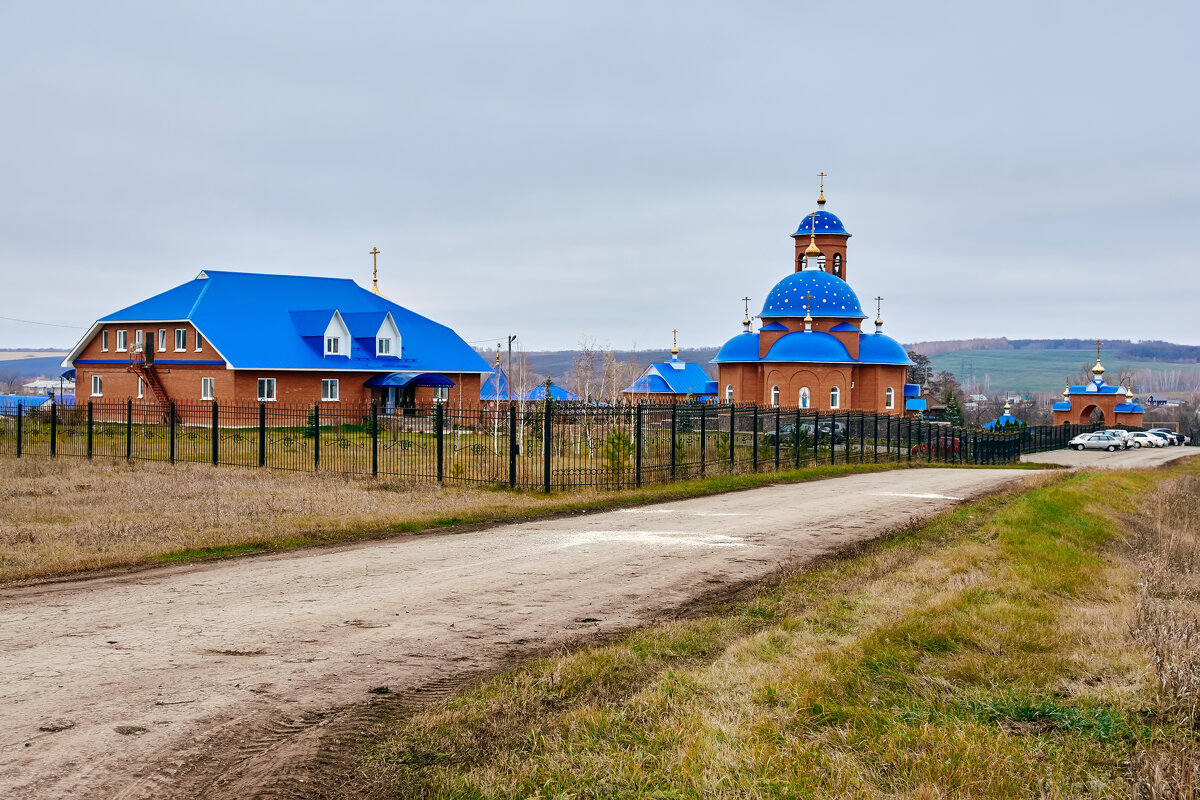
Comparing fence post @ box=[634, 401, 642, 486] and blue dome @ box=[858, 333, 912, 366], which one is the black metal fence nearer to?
fence post @ box=[634, 401, 642, 486]

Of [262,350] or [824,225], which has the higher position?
[824,225]

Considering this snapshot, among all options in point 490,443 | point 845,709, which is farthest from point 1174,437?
point 845,709

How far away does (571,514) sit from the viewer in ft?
53.3

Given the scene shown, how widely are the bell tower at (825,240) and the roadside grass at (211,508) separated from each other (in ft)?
156

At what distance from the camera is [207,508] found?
50.6 ft

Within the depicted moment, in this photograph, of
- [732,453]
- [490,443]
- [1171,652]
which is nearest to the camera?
[1171,652]

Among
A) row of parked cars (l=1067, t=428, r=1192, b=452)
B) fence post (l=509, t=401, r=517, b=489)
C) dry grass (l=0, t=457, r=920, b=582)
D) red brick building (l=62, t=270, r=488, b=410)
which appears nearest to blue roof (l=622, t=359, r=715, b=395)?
row of parked cars (l=1067, t=428, r=1192, b=452)

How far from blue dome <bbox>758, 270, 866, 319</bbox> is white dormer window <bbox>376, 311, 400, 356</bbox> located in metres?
25.1

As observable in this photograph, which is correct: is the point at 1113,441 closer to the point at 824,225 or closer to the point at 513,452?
the point at 824,225

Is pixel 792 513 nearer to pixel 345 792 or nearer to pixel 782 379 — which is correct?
pixel 345 792

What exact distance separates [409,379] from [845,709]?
40236 mm

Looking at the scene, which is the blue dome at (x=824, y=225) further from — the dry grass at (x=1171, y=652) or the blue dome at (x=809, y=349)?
the dry grass at (x=1171, y=652)

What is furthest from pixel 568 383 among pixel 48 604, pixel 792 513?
pixel 48 604

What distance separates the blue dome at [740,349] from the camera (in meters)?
62.2
